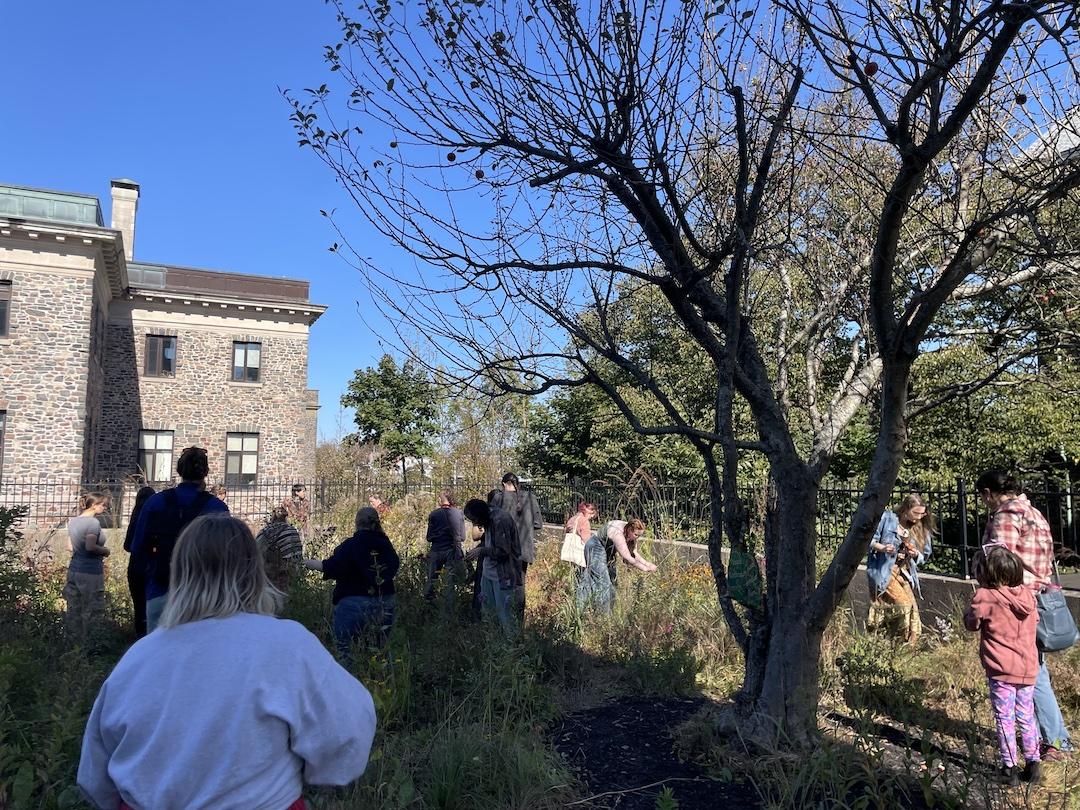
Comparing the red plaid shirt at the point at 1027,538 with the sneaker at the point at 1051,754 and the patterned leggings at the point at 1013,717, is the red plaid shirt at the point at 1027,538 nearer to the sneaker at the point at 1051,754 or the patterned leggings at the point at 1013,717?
the patterned leggings at the point at 1013,717

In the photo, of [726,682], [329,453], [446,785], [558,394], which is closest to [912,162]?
[446,785]

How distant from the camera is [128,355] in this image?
89.1 ft

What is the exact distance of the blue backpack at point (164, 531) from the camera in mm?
5117

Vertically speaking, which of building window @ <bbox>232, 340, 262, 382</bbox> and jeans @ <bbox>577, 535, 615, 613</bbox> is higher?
building window @ <bbox>232, 340, 262, 382</bbox>

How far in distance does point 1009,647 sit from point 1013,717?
377 millimetres

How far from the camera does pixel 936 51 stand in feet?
10.7

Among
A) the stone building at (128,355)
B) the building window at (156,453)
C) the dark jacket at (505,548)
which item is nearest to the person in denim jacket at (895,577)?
the dark jacket at (505,548)

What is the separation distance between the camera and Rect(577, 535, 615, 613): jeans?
780 cm

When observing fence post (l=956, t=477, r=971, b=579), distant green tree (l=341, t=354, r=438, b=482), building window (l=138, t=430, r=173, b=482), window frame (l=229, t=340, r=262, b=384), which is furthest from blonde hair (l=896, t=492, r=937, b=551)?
distant green tree (l=341, t=354, r=438, b=482)

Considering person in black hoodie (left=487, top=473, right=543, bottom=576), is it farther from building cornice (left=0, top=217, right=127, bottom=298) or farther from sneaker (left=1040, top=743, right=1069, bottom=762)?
building cornice (left=0, top=217, right=127, bottom=298)

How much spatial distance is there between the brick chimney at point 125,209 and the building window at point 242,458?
8115 mm

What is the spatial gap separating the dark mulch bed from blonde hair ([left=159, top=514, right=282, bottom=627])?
2343mm

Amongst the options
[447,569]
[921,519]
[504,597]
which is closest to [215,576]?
[504,597]

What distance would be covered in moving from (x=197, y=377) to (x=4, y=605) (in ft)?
78.3
